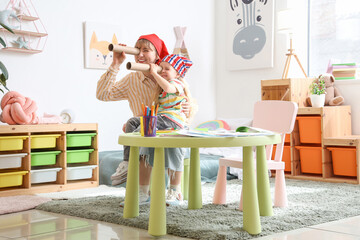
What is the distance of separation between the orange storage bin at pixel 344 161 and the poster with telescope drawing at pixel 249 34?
130cm

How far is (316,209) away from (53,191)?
5.95ft

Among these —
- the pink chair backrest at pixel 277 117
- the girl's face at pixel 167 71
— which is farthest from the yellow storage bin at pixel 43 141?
the pink chair backrest at pixel 277 117

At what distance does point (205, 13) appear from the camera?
17.3 feet

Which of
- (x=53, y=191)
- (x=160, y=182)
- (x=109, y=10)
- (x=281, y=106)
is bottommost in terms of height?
(x=53, y=191)

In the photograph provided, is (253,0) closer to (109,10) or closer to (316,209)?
(109,10)

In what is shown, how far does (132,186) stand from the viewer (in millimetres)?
2346

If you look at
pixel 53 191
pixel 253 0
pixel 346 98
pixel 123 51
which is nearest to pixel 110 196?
pixel 53 191

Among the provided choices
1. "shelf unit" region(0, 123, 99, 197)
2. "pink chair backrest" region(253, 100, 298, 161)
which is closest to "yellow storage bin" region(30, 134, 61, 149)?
"shelf unit" region(0, 123, 99, 197)

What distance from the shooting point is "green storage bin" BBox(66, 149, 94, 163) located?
3629mm

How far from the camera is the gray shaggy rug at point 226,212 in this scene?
2.12 metres

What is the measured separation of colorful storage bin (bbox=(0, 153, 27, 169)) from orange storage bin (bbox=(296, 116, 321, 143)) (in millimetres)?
2169

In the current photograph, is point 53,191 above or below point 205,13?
below

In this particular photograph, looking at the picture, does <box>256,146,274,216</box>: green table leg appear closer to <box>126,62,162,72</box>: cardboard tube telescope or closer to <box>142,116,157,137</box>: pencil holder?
<box>142,116,157,137</box>: pencil holder

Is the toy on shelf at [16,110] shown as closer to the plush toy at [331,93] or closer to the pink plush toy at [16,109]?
the pink plush toy at [16,109]
